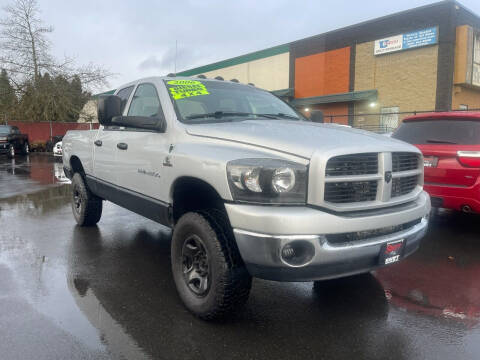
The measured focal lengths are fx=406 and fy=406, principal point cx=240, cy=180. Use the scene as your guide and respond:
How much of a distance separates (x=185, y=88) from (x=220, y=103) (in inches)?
14.9

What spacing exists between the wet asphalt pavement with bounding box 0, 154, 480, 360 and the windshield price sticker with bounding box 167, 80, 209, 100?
5.86 feet

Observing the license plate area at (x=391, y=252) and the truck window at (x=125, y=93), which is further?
the truck window at (x=125, y=93)

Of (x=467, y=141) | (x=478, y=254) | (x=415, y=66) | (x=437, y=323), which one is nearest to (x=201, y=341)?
(x=437, y=323)

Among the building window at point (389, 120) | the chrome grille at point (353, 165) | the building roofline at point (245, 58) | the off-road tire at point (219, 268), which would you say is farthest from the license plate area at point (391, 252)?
the building roofline at point (245, 58)

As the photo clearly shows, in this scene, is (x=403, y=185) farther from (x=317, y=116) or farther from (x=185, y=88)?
(x=185, y=88)

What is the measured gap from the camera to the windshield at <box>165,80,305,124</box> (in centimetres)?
373

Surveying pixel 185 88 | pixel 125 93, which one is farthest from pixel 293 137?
pixel 125 93

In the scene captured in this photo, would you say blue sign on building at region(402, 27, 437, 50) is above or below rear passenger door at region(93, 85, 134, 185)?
above

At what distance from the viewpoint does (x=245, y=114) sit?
154 inches

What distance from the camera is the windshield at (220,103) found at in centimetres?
373

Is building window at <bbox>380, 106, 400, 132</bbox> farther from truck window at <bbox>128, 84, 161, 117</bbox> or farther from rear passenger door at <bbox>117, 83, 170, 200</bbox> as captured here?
rear passenger door at <bbox>117, 83, 170, 200</bbox>

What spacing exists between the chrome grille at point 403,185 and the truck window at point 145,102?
2.20m

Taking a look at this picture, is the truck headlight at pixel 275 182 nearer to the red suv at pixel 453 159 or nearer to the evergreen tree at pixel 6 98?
the red suv at pixel 453 159

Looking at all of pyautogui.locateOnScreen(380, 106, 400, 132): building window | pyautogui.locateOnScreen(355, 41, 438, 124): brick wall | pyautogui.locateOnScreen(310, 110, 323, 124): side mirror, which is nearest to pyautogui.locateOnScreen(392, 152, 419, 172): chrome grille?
pyautogui.locateOnScreen(310, 110, 323, 124): side mirror
